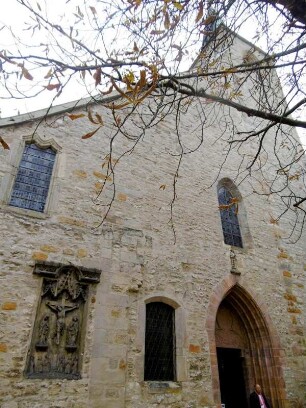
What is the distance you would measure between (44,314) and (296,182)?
32.1ft

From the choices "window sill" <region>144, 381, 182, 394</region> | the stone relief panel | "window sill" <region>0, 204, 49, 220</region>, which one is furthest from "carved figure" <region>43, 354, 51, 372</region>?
"window sill" <region>0, 204, 49, 220</region>

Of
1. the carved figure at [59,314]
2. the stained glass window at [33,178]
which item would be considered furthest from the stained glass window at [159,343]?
the stained glass window at [33,178]

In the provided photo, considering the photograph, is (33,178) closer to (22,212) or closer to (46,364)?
(22,212)

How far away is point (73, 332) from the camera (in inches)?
199

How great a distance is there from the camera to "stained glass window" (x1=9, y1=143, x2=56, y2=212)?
5745 mm

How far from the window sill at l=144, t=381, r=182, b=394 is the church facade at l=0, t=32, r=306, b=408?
20 millimetres

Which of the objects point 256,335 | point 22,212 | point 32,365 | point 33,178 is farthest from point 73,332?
point 256,335

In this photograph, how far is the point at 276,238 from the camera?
29.5 ft

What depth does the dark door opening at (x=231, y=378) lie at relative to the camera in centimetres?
681

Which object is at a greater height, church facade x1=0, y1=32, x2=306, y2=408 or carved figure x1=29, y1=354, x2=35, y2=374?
church facade x1=0, y1=32, x2=306, y2=408

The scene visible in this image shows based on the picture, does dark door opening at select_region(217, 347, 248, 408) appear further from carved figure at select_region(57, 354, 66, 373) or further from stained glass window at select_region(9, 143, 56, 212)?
stained glass window at select_region(9, 143, 56, 212)

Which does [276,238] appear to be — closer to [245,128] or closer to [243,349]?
[243,349]

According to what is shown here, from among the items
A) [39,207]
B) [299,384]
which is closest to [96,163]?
[39,207]

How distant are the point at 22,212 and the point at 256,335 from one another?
19.2ft
